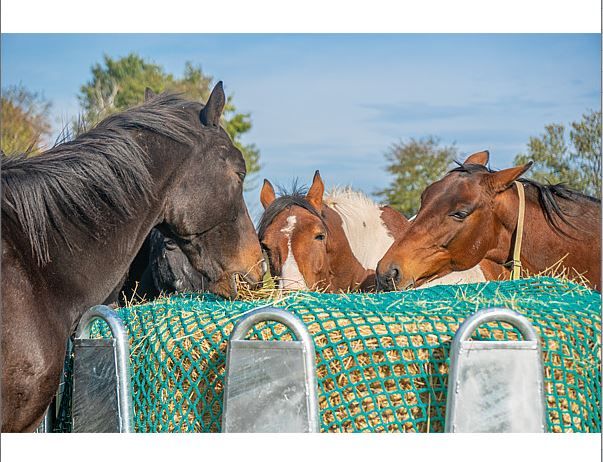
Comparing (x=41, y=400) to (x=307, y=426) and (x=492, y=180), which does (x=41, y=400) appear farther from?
(x=492, y=180)

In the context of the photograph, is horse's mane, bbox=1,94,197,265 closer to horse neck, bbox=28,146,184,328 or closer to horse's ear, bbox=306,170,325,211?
horse neck, bbox=28,146,184,328

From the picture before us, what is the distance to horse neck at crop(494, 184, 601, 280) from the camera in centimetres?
491

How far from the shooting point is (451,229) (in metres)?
5.11

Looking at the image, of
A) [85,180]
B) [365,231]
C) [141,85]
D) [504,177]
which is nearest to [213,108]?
[85,180]

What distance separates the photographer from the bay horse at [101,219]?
3111 millimetres

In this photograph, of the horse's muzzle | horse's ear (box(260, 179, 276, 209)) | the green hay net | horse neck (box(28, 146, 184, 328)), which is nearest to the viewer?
the green hay net

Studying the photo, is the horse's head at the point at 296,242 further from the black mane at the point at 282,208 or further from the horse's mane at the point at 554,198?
the horse's mane at the point at 554,198

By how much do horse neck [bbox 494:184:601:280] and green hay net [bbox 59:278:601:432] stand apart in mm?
1979

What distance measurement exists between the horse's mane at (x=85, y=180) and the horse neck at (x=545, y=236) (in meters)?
2.36

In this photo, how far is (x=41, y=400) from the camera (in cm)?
315

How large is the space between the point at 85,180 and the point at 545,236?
3.09 m

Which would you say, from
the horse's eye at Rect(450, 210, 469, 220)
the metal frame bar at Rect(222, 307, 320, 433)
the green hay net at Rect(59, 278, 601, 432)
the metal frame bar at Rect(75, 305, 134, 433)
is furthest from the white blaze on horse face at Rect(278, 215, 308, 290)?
the metal frame bar at Rect(222, 307, 320, 433)

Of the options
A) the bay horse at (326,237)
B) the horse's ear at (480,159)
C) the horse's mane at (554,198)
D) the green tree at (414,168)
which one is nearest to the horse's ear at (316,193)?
the bay horse at (326,237)

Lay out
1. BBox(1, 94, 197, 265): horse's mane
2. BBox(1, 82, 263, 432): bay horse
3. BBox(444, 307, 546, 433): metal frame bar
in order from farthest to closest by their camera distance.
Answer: BBox(1, 94, 197, 265): horse's mane → BBox(1, 82, 263, 432): bay horse → BBox(444, 307, 546, 433): metal frame bar
